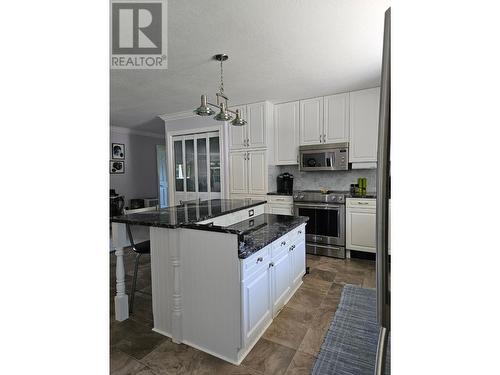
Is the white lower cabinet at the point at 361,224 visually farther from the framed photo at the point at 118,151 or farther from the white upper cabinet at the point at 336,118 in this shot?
the framed photo at the point at 118,151

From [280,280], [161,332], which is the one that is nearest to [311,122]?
[280,280]

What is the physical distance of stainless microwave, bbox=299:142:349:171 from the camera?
3.83 meters

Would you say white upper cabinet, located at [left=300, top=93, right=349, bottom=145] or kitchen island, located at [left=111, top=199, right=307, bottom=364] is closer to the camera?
kitchen island, located at [left=111, top=199, right=307, bottom=364]

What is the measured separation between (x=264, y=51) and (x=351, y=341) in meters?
2.60

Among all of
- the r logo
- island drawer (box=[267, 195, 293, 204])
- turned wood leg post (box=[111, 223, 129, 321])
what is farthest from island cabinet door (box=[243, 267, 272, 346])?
island drawer (box=[267, 195, 293, 204])

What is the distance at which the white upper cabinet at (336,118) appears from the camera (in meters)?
3.81

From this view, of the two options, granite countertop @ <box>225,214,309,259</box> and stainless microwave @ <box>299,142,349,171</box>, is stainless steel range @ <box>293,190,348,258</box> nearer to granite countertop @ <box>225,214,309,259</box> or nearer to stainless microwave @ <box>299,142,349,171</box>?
stainless microwave @ <box>299,142,349,171</box>

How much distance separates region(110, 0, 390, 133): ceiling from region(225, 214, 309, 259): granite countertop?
1613 mm

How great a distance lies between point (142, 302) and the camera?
2.51 metres

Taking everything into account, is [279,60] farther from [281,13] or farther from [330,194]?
[330,194]

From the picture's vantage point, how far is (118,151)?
5891mm

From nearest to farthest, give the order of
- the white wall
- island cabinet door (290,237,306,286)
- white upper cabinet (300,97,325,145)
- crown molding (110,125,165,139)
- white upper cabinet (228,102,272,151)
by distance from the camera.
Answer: island cabinet door (290,237,306,286)
white upper cabinet (300,97,325,145)
white upper cabinet (228,102,272,151)
crown molding (110,125,165,139)
the white wall
